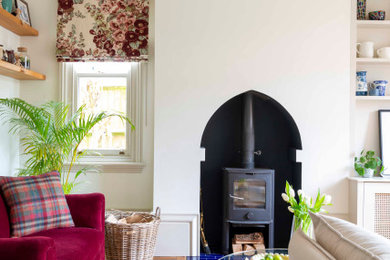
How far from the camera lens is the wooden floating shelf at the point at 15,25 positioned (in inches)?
123

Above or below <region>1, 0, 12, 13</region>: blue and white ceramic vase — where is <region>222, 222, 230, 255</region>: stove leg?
below

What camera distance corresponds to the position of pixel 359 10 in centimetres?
345

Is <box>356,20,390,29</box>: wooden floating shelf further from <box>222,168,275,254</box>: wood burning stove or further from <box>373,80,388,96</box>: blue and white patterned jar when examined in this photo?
<box>222,168,275,254</box>: wood burning stove

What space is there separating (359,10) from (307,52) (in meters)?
0.75

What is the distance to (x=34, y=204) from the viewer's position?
89.4 inches

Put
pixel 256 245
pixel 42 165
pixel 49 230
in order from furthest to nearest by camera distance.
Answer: pixel 256 245 → pixel 42 165 → pixel 49 230

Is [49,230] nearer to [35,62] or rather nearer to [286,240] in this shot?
[35,62]

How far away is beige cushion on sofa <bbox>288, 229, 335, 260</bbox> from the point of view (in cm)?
100

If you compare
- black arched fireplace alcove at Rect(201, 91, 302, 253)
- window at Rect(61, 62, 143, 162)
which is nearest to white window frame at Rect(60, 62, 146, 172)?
window at Rect(61, 62, 143, 162)

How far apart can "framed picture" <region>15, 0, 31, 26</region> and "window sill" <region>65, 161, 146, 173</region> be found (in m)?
1.47

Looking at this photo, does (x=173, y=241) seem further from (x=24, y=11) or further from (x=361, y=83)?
(x=24, y=11)

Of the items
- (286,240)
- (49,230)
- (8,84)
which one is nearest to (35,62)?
(8,84)

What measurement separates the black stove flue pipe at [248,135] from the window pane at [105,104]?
127 centimetres

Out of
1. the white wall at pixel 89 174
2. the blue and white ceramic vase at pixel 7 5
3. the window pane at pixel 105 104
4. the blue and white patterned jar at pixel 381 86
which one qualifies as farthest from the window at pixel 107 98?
the blue and white patterned jar at pixel 381 86
